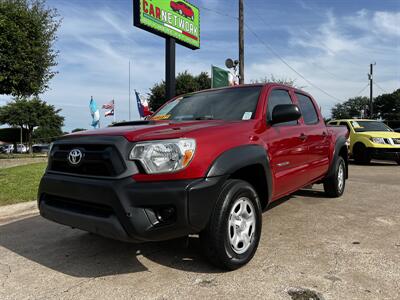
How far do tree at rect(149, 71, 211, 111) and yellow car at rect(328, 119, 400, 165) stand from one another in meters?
26.8

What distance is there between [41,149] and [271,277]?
158 ft

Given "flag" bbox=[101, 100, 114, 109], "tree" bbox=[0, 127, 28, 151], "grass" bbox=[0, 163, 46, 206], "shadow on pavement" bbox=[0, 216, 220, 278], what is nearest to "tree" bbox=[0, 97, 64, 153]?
"tree" bbox=[0, 127, 28, 151]

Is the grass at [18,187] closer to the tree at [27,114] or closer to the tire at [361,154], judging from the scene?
the tire at [361,154]

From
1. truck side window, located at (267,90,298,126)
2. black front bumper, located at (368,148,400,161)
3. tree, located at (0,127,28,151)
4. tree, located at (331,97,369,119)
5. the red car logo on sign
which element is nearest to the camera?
truck side window, located at (267,90,298,126)

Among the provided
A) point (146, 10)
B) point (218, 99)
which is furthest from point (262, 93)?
point (146, 10)

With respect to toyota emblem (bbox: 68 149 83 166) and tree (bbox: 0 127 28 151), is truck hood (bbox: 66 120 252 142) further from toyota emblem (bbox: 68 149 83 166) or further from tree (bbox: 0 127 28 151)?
tree (bbox: 0 127 28 151)

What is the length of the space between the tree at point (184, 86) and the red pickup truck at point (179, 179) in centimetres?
3607

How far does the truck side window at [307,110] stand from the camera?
216 inches

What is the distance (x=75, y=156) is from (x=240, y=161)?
1.48 meters

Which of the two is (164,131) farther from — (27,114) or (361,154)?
(27,114)

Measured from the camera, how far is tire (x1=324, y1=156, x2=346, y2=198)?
6.50 metres

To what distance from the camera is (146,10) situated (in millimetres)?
12875

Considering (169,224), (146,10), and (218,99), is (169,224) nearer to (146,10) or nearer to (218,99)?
(218,99)

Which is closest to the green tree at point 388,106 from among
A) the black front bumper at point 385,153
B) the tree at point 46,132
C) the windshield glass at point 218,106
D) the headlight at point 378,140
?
the tree at point 46,132
